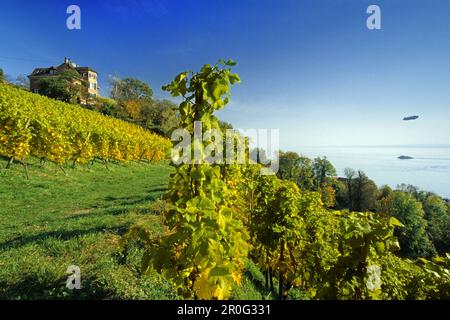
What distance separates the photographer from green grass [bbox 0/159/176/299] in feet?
14.2

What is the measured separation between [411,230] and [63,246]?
5489cm

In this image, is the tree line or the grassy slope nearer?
the grassy slope

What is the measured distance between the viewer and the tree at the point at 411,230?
141ft

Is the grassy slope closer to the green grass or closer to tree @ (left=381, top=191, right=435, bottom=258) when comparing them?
the green grass

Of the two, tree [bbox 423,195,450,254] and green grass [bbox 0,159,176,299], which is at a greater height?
green grass [bbox 0,159,176,299]

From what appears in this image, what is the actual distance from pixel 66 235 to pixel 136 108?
60.6 meters

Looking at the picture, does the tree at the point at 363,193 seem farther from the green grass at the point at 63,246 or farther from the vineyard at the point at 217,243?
the vineyard at the point at 217,243

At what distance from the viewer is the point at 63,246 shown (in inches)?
228

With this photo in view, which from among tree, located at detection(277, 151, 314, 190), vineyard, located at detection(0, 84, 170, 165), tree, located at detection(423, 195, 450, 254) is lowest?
tree, located at detection(423, 195, 450, 254)

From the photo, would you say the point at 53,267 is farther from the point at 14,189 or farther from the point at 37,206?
the point at 14,189

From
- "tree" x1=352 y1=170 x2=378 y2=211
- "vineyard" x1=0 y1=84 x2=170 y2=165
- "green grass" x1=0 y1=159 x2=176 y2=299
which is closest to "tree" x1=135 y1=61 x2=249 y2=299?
"green grass" x1=0 y1=159 x2=176 y2=299

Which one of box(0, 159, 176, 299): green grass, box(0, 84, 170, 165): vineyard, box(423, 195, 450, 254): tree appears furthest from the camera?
box(423, 195, 450, 254): tree

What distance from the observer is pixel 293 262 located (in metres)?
6.90
